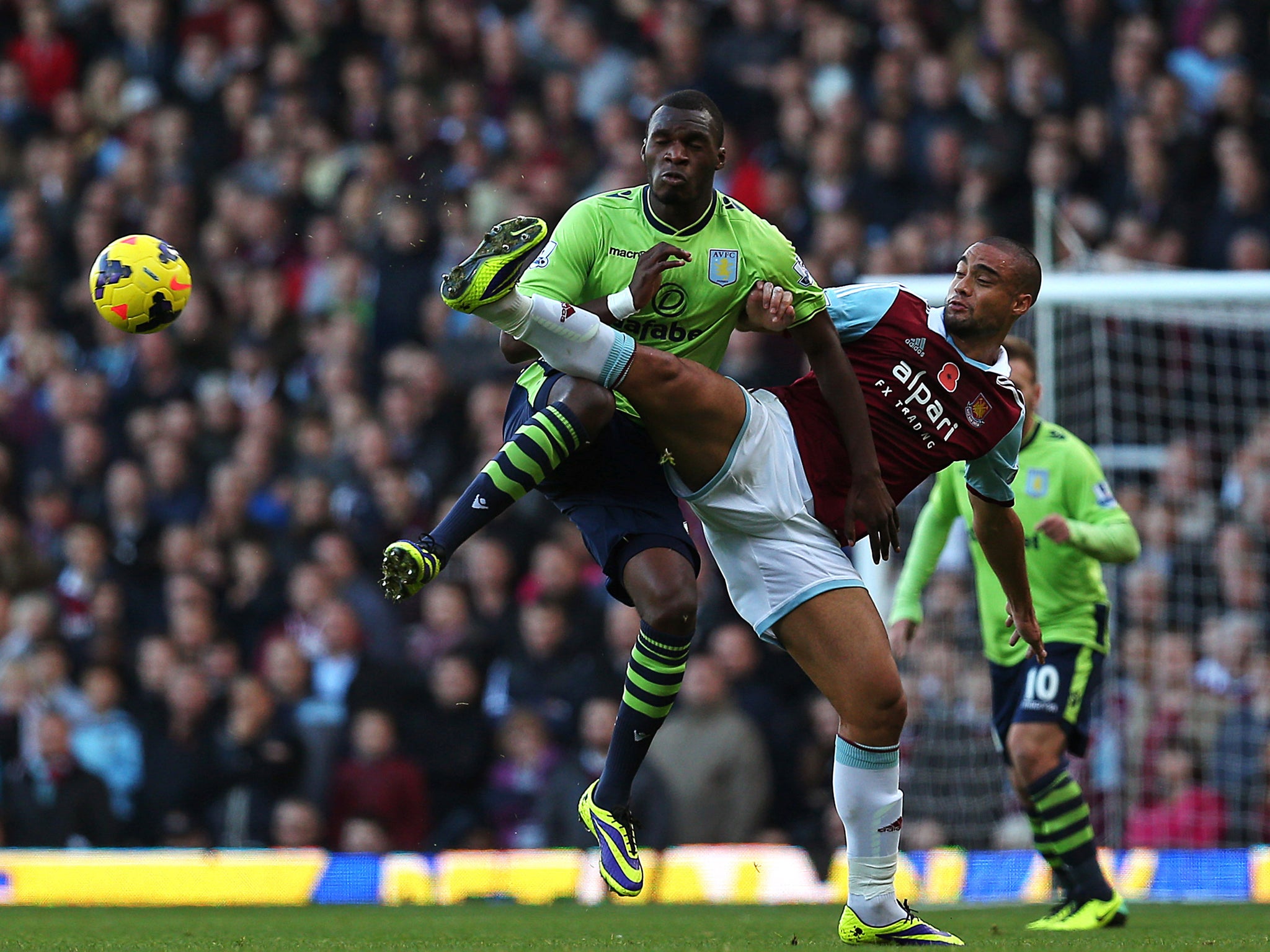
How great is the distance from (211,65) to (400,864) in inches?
286

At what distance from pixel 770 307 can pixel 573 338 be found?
0.58m

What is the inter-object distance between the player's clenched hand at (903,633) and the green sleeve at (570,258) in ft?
6.89

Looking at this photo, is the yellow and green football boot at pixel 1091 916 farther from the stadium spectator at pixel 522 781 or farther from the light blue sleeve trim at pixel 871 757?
the stadium spectator at pixel 522 781

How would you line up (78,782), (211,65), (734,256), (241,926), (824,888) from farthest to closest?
(211,65), (78,782), (824,888), (241,926), (734,256)

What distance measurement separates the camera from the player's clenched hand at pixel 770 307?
474 cm

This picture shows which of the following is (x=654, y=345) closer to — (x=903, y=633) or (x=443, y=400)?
(x=903, y=633)

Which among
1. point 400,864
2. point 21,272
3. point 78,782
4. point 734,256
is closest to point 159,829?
point 78,782

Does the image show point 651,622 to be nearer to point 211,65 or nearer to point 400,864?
point 400,864

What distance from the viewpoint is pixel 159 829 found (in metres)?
9.19

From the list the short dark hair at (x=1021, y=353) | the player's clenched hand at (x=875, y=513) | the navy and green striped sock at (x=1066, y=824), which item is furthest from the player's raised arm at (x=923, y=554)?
the player's clenched hand at (x=875, y=513)

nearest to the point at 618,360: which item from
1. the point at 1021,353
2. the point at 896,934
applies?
the point at 896,934

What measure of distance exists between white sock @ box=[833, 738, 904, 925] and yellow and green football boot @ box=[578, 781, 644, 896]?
619 millimetres

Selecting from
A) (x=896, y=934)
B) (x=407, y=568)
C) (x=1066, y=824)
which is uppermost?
(x=407, y=568)

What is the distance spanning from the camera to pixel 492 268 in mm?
4383
